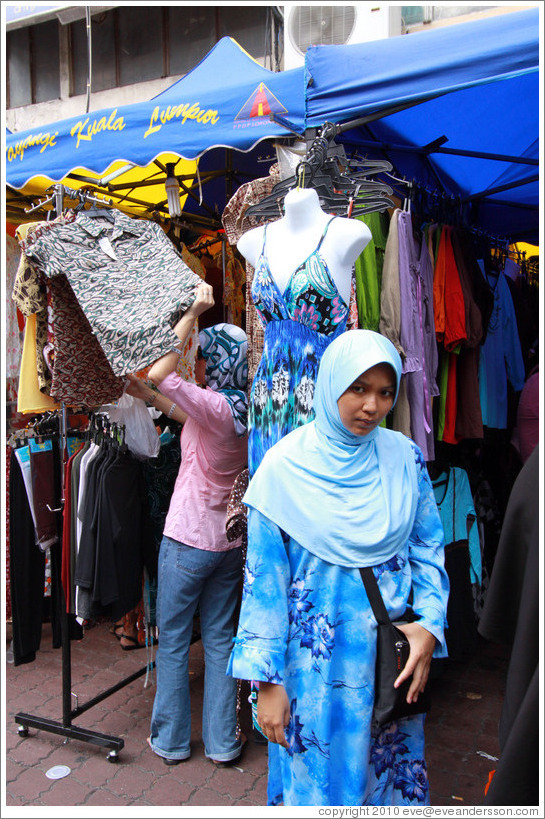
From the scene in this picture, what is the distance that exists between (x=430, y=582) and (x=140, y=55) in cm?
968

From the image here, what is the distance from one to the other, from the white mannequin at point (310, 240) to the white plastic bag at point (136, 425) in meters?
1.35

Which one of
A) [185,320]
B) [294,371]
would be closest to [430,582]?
[294,371]

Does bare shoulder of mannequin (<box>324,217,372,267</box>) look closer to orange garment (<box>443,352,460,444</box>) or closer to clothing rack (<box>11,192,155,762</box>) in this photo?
clothing rack (<box>11,192,155,762</box>)

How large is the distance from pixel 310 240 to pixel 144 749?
2.54 m

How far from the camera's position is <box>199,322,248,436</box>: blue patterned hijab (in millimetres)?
2922

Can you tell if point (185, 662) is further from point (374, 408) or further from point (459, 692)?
point (374, 408)

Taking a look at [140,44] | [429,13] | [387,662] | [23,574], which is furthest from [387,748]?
[140,44]

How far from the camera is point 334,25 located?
26.2 feet

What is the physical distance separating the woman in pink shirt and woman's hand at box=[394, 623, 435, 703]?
4.40ft

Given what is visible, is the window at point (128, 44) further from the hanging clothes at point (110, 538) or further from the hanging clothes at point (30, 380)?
the hanging clothes at point (110, 538)

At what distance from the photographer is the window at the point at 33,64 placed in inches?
396

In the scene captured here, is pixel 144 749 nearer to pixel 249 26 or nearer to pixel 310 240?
pixel 310 240

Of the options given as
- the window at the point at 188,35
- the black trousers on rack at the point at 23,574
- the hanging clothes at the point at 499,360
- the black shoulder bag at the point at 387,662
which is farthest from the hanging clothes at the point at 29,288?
the window at the point at 188,35

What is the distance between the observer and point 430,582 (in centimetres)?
180
